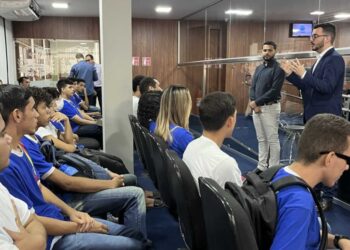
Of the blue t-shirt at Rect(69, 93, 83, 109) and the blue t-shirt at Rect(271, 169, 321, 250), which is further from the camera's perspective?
the blue t-shirt at Rect(69, 93, 83, 109)

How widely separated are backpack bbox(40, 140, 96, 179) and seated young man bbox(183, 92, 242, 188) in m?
0.81

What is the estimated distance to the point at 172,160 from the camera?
1614 millimetres

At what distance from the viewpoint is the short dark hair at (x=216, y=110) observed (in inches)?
72.9

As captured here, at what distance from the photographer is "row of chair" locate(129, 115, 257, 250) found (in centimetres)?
97

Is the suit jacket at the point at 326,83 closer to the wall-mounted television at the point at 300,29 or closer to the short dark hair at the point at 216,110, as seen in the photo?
the wall-mounted television at the point at 300,29

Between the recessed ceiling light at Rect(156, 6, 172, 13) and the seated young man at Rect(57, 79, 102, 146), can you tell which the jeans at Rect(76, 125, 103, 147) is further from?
the recessed ceiling light at Rect(156, 6, 172, 13)

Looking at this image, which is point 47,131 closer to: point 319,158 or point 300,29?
point 319,158

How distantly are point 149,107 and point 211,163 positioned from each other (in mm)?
1699

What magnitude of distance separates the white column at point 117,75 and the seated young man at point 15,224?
230cm

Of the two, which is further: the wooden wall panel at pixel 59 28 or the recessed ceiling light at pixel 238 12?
the wooden wall panel at pixel 59 28

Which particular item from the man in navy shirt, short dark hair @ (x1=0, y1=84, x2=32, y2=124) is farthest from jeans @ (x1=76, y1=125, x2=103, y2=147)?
the man in navy shirt

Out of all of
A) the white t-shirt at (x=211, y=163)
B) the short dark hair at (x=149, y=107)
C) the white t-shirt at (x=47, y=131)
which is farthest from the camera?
the short dark hair at (x=149, y=107)

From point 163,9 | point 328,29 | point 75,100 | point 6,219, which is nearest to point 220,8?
point 163,9

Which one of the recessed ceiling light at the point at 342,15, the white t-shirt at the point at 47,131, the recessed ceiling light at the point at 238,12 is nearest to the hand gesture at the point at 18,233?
the white t-shirt at the point at 47,131
